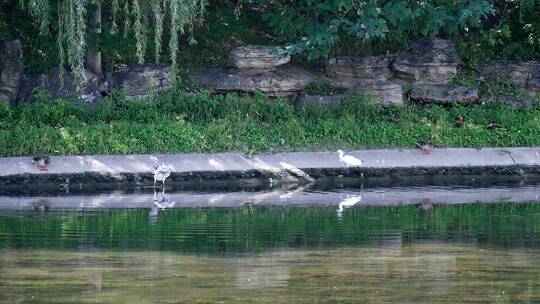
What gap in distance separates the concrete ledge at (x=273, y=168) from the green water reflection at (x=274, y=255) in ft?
13.0

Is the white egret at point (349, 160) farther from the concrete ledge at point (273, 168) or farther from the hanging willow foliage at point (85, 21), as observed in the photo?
the hanging willow foliage at point (85, 21)

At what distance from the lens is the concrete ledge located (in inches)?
874

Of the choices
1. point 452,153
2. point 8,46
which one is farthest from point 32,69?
point 452,153

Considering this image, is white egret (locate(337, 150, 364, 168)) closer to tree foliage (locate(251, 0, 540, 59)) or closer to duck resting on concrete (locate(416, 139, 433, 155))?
duck resting on concrete (locate(416, 139, 433, 155))

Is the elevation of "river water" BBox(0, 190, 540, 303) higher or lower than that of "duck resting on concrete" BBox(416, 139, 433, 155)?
higher

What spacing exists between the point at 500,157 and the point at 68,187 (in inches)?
335

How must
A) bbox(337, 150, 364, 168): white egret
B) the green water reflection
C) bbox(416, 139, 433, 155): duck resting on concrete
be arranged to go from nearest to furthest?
the green water reflection, bbox(337, 150, 364, 168): white egret, bbox(416, 139, 433, 155): duck resting on concrete

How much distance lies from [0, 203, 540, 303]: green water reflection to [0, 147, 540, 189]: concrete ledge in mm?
3961

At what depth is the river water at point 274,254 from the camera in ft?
38.3

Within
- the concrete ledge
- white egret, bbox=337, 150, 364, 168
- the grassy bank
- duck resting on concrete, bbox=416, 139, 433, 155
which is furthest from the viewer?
duck resting on concrete, bbox=416, 139, 433, 155

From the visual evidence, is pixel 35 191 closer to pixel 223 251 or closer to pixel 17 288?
pixel 223 251

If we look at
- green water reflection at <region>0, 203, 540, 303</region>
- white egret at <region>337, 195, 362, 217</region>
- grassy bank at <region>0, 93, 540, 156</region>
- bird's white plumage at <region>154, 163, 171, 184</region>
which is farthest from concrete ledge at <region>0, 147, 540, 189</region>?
green water reflection at <region>0, 203, 540, 303</region>

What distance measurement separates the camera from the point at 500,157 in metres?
24.1

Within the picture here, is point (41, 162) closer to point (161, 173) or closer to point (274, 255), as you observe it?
point (161, 173)
